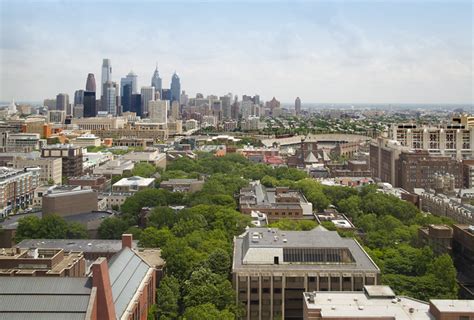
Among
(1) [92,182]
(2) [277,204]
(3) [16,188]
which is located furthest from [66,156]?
(2) [277,204]

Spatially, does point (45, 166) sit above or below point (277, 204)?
above

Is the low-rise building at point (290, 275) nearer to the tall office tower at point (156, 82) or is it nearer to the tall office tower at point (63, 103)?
the tall office tower at point (63, 103)

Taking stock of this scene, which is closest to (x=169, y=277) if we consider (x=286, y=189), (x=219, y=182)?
(x=286, y=189)

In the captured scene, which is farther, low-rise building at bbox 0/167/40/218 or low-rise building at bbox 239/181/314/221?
low-rise building at bbox 0/167/40/218

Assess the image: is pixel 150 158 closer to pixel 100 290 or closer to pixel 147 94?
pixel 100 290

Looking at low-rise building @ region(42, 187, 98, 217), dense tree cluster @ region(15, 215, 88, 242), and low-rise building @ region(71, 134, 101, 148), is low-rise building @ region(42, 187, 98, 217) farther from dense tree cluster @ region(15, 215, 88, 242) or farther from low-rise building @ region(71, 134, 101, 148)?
low-rise building @ region(71, 134, 101, 148)

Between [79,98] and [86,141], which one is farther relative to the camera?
[79,98]

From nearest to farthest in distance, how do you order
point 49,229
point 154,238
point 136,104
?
point 154,238
point 49,229
point 136,104

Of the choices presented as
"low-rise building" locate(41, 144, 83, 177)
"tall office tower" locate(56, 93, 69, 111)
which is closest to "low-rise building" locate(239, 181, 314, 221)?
"low-rise building" locate(41, 144, 83, 177)
